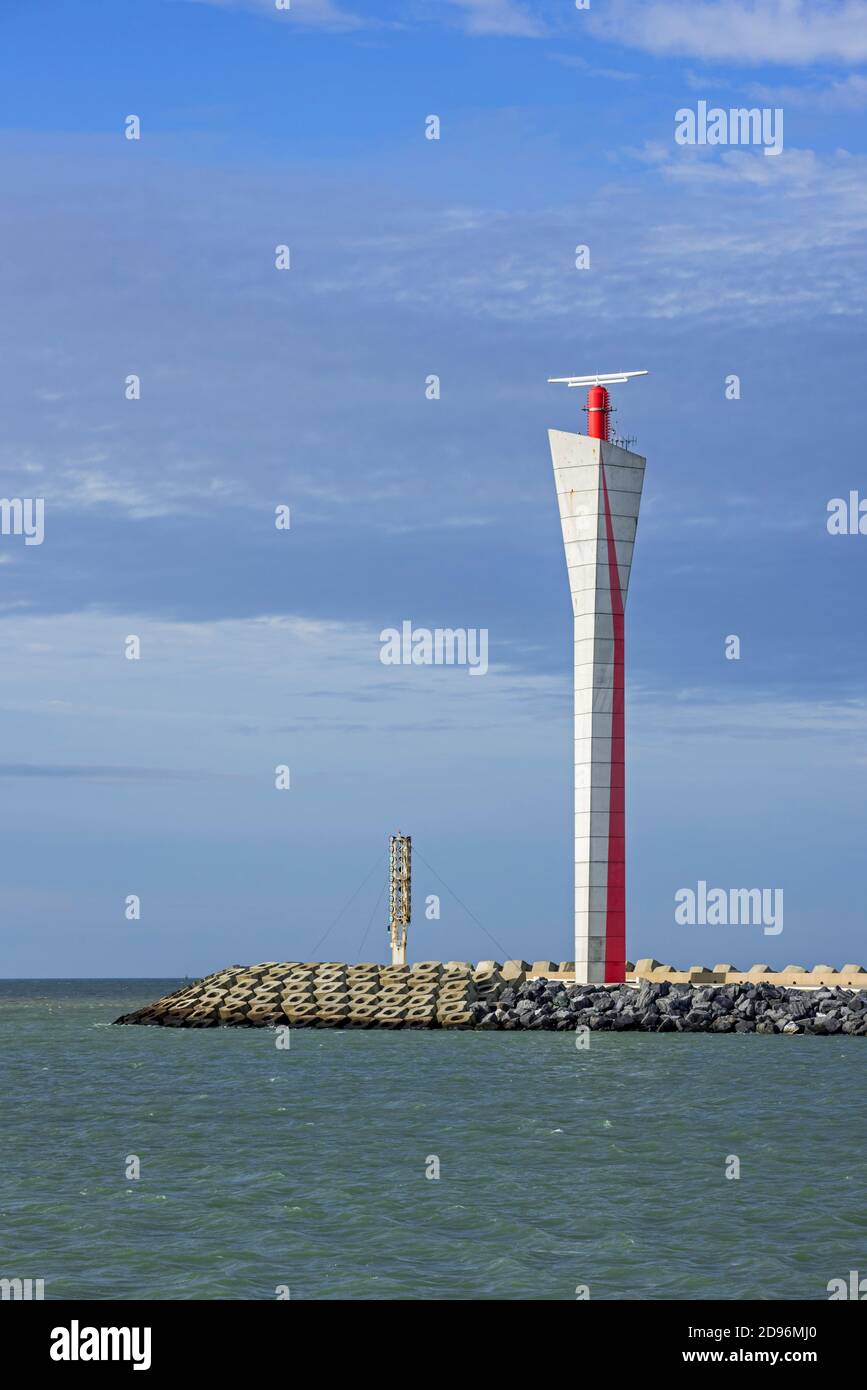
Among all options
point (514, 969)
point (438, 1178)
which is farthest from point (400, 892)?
point (438, 1178)

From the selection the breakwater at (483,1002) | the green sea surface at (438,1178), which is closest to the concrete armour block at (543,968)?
the breakwater at (483,1002)

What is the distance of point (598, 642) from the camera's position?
6172cm

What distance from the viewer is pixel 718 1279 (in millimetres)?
19062

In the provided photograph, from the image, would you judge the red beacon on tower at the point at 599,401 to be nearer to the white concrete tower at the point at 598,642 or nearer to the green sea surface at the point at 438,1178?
the white concrete tower at the point at 598,642

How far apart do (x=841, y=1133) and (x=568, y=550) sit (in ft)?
109

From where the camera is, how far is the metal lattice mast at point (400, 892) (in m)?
74.6

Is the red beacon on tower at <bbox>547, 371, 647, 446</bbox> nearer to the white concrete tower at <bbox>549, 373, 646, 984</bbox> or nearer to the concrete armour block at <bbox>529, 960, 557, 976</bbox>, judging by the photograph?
the white concrete tower at <bbox>549, 373, 646, 984</bbox>

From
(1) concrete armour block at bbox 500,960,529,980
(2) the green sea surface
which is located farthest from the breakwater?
(2) the green sea surface

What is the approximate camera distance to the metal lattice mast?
245 feet

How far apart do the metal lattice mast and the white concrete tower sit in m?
13.8

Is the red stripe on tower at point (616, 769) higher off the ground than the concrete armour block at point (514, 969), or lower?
higher

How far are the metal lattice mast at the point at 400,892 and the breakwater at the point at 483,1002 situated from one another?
15.8ft
